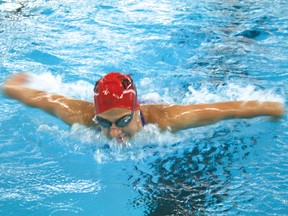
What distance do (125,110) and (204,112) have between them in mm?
780

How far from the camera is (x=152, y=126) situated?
13.3 feet

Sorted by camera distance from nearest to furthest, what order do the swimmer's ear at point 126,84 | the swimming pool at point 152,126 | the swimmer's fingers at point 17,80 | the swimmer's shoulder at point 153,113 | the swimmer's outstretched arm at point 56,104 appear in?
the swimming pool at point 152,126
the swimmer's ear at point 126,84
the swimmer's shoulder at point 153,113
the swimmer's outstretched arm at point 56,104
the swimmer's fingers at point 17,80

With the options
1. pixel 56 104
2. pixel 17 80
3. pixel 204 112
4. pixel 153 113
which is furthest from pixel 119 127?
pixel 17 80

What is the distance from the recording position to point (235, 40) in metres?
6.80

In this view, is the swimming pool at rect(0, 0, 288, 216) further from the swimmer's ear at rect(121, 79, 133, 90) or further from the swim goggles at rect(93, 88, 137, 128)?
the swimmer's ear at rect(121, 79, 133, 90)

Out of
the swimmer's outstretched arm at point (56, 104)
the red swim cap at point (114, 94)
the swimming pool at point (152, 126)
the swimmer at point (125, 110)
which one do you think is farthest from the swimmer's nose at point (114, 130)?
the swimmer's outstretched arm at point (56, 104)

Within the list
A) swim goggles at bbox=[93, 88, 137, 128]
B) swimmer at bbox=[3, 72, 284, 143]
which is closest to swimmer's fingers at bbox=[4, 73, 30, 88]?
swimmer at bbox=[3, 72, 284, 143]

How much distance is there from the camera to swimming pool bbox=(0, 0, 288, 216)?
3.65 m

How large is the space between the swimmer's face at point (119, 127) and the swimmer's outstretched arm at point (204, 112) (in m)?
0.25

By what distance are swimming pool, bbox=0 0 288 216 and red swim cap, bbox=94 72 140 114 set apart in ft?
1.55

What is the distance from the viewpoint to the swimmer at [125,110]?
3668mm

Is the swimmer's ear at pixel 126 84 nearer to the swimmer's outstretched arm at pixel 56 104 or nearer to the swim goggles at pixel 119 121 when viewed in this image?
the swim goggles at pixel 119 121

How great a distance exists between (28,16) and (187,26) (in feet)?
11.6

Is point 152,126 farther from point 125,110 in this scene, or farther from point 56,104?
point 56,104
